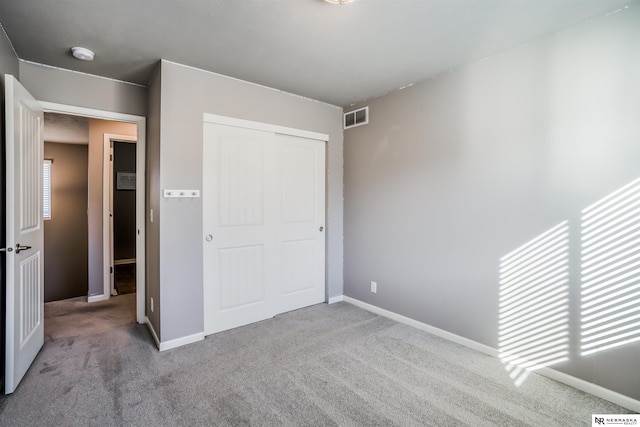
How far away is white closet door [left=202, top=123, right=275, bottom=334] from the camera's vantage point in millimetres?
2910

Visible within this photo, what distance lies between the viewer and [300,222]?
3617 millimetres

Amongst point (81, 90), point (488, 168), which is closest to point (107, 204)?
point (81, 90)

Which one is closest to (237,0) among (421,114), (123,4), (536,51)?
(123,4)

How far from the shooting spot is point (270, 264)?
3338mm

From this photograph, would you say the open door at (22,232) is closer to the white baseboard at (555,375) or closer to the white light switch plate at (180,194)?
the white light switch plate at (180,194)

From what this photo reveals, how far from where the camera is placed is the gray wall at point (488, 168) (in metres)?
1.96

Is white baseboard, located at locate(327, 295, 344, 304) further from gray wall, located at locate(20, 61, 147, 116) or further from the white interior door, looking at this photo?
gray wall, located at locate(20, 61, 147, 116)

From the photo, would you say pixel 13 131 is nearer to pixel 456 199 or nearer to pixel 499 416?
pixel 456 199

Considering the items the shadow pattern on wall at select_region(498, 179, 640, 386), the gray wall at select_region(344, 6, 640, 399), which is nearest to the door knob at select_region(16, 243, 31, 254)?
the gray wall at select_region(344, 6, 640, 399)

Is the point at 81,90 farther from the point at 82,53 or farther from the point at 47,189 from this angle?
the point at 47,189

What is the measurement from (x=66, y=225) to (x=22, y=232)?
4.09m

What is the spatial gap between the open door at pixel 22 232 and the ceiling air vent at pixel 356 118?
9.69 ft

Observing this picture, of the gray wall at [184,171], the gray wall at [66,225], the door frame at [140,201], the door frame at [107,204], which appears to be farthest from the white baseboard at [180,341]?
the gray wall at [66,225]

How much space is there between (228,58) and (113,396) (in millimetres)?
2576
